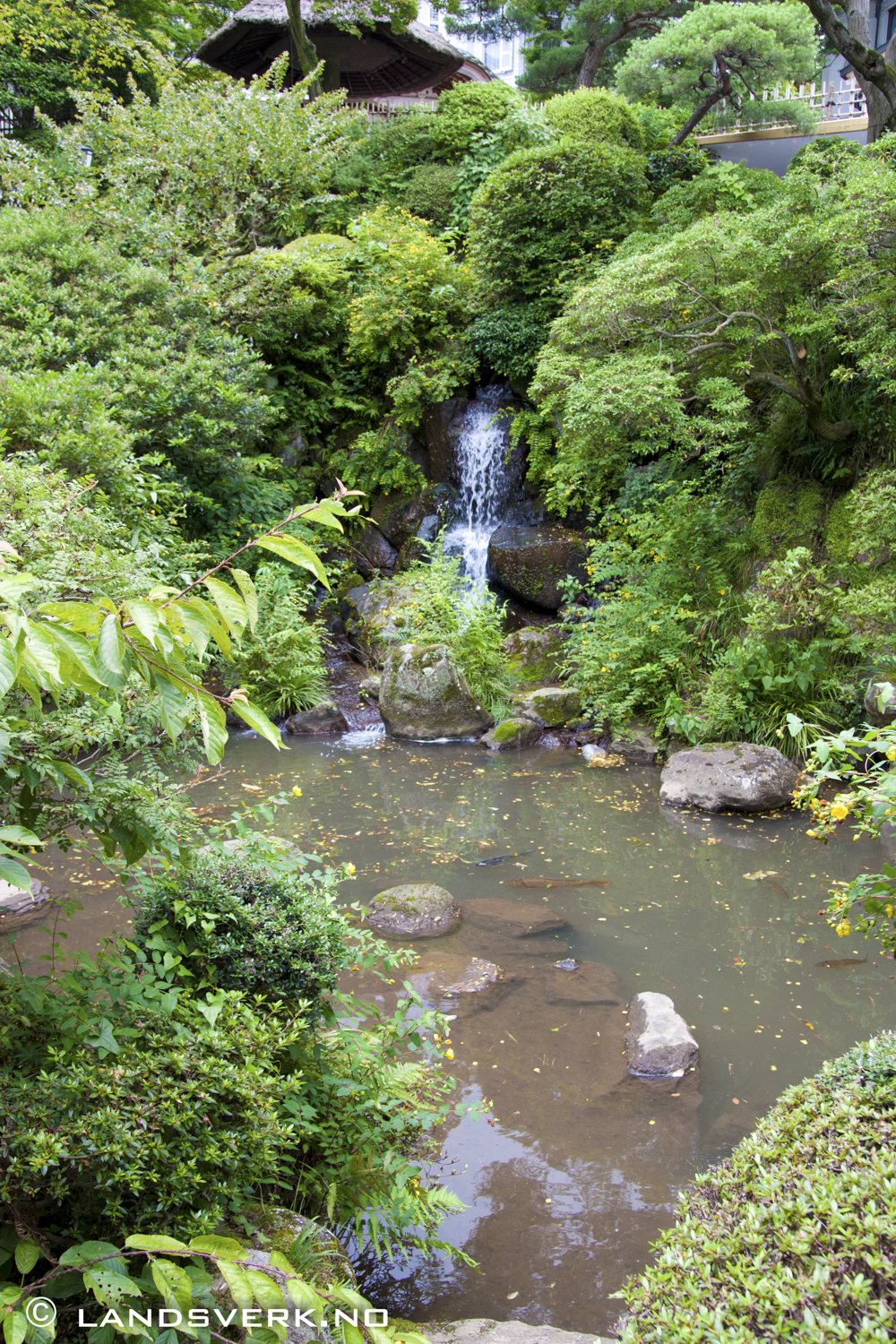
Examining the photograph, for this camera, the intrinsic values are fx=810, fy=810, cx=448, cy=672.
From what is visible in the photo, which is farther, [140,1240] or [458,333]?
[458,333]

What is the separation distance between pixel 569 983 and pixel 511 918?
824mm

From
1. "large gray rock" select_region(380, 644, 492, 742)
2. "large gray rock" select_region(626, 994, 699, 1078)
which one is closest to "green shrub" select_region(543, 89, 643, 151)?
"large gray rock" select_region(380, 644, 492, 742)

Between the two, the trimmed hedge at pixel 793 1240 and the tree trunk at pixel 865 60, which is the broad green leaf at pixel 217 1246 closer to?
the trimmed hedge at pixel 793 1240

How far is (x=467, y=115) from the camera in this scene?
1585 cm

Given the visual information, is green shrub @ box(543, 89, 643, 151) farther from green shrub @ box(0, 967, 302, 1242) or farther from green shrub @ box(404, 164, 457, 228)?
green shrub @ box(0, 967, 302, 1242)

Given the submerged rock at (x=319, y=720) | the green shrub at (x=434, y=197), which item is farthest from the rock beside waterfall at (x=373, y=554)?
the green shrub at (x=434, y=197)

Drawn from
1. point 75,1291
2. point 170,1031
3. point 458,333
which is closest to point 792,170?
point 458,333

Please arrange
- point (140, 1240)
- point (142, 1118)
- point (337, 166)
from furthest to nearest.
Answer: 1. point (337, 166)
2. point (142, 1118)
3. point (140, 1240)

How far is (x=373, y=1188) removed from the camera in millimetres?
2668

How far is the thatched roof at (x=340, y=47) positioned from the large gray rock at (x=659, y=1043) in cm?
1905

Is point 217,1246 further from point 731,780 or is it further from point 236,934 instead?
point 731,780

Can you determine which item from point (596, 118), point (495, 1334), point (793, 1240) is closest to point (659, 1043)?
point (495, 1334)

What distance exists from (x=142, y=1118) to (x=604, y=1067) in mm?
2655

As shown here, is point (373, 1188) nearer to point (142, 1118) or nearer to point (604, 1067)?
point (142, 1118)
